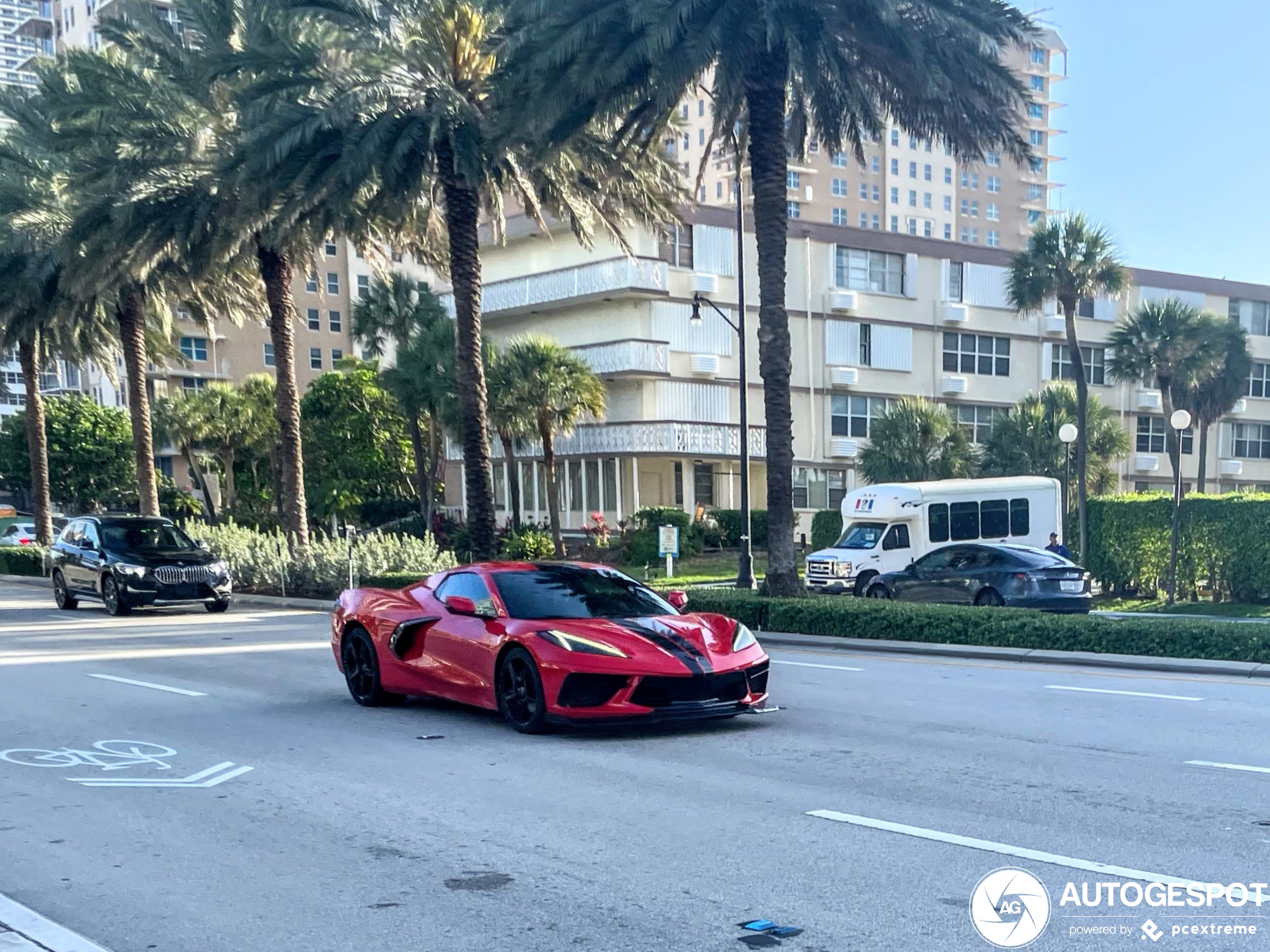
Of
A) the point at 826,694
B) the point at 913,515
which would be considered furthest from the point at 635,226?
the point at 826,694

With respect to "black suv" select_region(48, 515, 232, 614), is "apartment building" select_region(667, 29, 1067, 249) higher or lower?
higher

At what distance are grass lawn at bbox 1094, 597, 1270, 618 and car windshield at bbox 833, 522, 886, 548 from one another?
525cm

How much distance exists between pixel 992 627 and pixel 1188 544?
1569 centimetres

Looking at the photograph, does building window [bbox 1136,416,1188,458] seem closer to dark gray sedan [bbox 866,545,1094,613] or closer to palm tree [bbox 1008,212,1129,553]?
palm tree [bbox 1008,212,1129,553]

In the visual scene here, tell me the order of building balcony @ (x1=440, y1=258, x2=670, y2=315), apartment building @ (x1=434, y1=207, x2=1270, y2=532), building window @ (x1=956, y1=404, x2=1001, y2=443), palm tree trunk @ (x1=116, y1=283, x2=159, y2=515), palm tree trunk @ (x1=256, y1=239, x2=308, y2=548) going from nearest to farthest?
palm tree trunk @ (x1=256, y1=239, x2=308, y2=548) → palm tree trunk @ (x1=116, y1=283, x2=159, y2=515) → building balcony @ (x1=440, y1=258, x2=670, y2=315) → apartment building @ (x1=434, y1=207, x2=1270, y2=532) → building window @ (x1=956, y1=404, x2=1001, y2=443)

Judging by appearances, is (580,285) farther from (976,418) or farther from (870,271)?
(976,418)

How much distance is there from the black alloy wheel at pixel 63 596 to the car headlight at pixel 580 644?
19165mm

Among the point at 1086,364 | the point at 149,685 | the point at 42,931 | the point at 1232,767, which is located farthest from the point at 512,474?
the point at 42,931

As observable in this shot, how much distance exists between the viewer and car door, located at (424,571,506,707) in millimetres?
10289

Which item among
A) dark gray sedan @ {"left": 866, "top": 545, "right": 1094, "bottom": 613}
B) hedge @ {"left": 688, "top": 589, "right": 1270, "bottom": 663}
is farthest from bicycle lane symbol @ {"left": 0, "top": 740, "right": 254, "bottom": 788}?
dark gray sedan @ {"left": 866, "top": 545, "right": 1094, "bottom": 613}

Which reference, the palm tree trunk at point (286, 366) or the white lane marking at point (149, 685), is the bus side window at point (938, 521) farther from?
the white lane marking at point (149, 685)

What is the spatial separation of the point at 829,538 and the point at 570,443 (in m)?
11.3

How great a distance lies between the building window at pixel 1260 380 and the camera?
187 ft

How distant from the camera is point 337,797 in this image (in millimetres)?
7945
